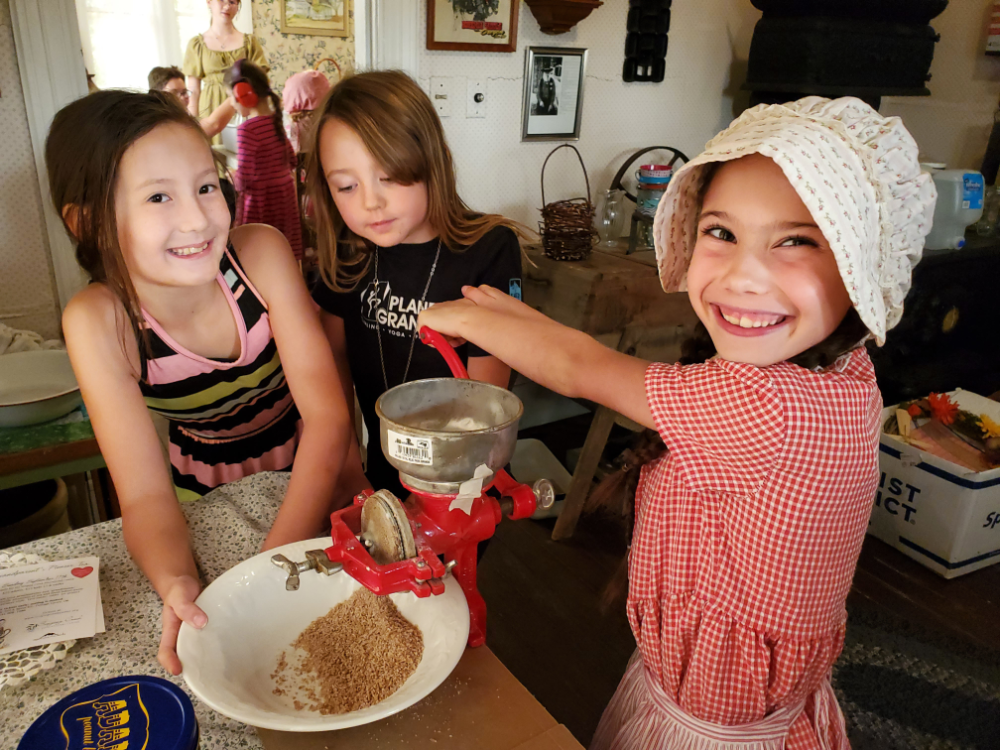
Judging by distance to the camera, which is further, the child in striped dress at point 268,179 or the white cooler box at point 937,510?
the child in striped dress at point 268,179

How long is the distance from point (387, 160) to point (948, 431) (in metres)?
1.98

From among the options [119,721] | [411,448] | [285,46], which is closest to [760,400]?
[411,448]

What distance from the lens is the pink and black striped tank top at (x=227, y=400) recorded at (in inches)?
43.8

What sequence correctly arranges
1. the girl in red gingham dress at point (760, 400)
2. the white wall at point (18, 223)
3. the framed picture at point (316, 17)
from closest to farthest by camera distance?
1. the girl in red gingham dress at point (760, 400)
2. the white wall at point (18, 223)
3. the framed picture at point (316, 17)

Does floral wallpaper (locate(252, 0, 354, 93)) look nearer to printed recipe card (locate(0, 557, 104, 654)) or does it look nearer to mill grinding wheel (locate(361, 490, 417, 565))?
printed recipe card (locate(0, 557, 104, 654))

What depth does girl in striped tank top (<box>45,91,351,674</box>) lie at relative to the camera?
3.13 ft

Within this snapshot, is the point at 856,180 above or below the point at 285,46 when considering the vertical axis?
below

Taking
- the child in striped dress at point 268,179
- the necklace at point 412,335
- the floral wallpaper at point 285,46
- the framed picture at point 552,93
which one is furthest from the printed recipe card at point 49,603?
the floral wallpaper at point 285,46

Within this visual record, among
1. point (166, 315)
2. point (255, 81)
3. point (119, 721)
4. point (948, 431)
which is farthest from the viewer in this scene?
point (255, 81)

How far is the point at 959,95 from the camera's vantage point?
3137 mm

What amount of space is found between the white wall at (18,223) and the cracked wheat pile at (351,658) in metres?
1.83

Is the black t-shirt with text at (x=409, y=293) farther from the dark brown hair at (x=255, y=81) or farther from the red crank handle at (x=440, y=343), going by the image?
the dark brown hair at (x=255, y=81)

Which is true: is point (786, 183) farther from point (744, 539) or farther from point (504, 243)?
point (504, 243)

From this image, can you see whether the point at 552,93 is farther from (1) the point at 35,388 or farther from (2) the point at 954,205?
(1) the point at 35,388
